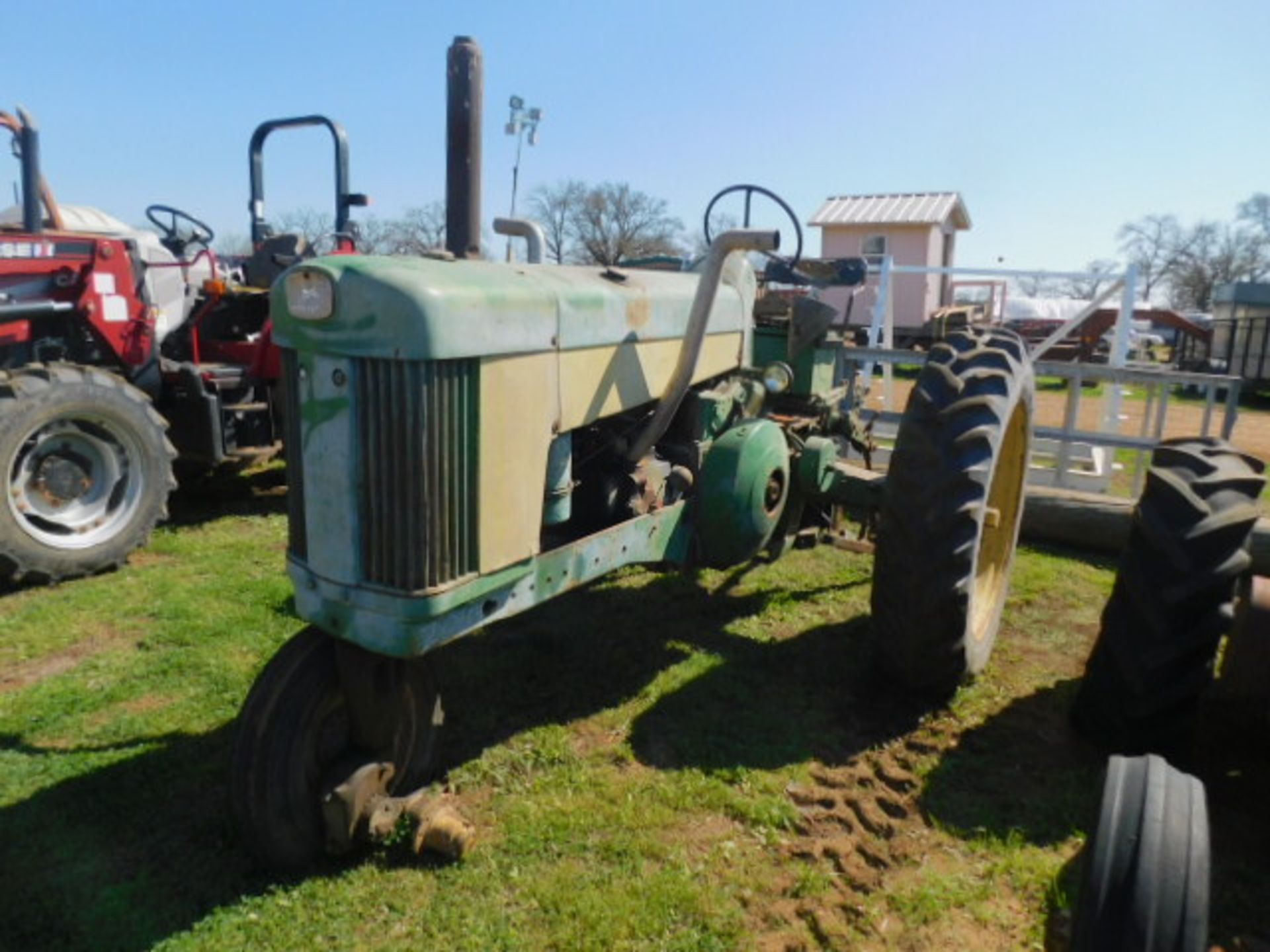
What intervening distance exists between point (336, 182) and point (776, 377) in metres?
4.13

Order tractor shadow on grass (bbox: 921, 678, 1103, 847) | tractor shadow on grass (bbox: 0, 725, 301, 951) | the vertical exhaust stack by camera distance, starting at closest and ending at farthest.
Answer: tractor shadow on grass (bbox: 0, 725, 301, 951) < tractor shadow on grass (bbox: 921, 678, 1103, 847) < the vertical exhaust stack

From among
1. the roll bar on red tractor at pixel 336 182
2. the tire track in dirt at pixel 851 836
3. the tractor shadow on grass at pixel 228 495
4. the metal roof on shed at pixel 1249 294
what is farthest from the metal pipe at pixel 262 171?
the metal roof on shed at pixel 1249 294

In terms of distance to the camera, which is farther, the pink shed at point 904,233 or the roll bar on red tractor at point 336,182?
the pink shed at point 904,233

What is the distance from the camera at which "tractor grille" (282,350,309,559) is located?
90.8 inches

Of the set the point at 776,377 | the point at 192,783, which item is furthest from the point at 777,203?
the point at 192,783

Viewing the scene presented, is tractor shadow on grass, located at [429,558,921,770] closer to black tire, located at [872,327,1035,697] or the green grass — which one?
the green grass

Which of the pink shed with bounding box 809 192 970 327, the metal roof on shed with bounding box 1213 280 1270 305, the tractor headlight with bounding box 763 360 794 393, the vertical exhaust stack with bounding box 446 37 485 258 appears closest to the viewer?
the tractor headlight with bounding box 763 360 794 393

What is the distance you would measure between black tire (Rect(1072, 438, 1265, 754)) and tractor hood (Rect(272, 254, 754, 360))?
178 centimetres

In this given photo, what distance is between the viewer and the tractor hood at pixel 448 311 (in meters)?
2.12

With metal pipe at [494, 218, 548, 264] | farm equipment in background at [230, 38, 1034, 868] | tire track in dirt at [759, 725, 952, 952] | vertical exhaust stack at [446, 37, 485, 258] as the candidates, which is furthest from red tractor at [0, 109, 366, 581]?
tire track in dirt at [759, 725, 952, 952]

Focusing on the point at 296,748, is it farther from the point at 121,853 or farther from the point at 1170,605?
the point at 1170,605

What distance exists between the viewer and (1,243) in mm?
5148

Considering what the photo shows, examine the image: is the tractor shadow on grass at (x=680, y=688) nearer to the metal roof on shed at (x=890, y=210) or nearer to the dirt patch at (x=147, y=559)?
the dirt patch at (x=147, y=559)

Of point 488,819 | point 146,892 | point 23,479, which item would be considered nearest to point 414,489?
point 488,819
